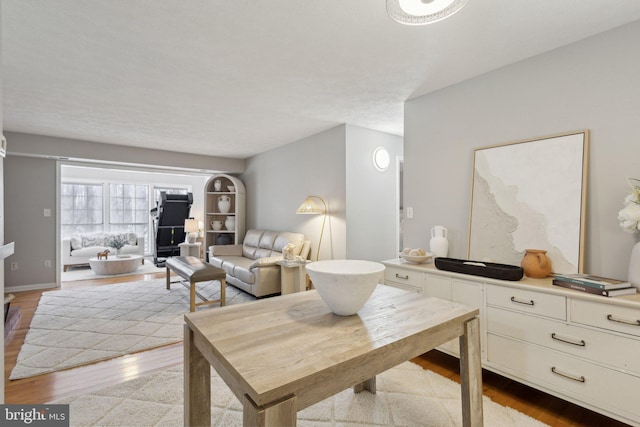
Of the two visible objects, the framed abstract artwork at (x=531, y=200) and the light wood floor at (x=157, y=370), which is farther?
the framed abstract artwork at (x=531, y=200)

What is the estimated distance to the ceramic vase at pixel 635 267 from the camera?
1.64 metres

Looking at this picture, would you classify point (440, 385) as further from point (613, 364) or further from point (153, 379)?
point (153, 379)

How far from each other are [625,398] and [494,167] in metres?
1.59

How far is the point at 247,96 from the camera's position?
299 cm

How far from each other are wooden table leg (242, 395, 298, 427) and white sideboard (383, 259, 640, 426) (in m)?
1.72

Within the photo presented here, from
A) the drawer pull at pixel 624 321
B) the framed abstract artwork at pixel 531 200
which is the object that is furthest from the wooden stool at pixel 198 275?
the drawer pull at pixel 624 321

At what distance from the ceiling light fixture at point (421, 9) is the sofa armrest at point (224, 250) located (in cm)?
480

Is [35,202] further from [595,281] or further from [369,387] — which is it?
[595,281]

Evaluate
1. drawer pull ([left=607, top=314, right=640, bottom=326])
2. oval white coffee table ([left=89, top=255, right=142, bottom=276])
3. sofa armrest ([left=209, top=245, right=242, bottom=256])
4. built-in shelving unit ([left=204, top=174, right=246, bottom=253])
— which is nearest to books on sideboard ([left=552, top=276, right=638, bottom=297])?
drawer pull ([left=607, top=314, right=640, bottom=326])

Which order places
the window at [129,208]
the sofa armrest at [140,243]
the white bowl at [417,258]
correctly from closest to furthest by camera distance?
1. the white bowl at [417,258]
2. the sofa armrest at [140,243]
3. the window at [129,208]

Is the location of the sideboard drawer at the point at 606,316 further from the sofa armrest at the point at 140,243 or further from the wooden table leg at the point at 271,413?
the sofa armrest at the point at 140,243

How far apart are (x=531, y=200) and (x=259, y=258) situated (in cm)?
375

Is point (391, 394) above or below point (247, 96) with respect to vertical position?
below

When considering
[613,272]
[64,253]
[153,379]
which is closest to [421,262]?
[613,272]
